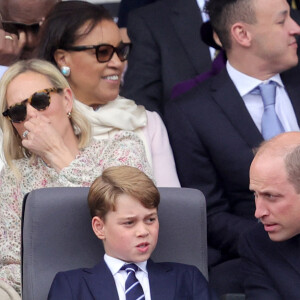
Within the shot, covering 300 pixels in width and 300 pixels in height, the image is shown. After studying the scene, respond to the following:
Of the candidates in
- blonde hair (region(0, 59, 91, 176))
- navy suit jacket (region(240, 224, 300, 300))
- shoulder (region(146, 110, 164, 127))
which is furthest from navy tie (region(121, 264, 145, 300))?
shoulder (region(146, 110, 164, 127))

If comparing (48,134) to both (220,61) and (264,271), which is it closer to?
(264,271)

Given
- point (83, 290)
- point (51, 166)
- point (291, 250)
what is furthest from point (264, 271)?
point (51, 166)

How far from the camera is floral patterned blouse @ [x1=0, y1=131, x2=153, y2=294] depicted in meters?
4.11

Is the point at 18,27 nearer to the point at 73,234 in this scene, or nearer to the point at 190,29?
the point at 190,29

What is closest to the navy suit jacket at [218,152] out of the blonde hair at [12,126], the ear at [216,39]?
the ear at [216,39]

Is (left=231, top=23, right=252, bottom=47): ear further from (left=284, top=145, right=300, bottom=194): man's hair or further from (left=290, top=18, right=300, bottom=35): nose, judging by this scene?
(left=284, top=145, right=300, bottom=194): man's hair

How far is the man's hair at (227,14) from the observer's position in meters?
5.14

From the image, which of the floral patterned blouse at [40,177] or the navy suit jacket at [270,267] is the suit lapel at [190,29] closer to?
the floral patterned blouse at [40,177]

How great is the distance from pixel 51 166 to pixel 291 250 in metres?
1.10

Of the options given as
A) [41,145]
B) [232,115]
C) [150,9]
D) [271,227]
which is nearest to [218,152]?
[232,115]

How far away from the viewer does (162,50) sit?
578 cm

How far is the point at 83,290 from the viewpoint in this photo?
367 cm

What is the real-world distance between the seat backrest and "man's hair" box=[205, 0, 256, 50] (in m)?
1.50

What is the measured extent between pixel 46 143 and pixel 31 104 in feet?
0.58
